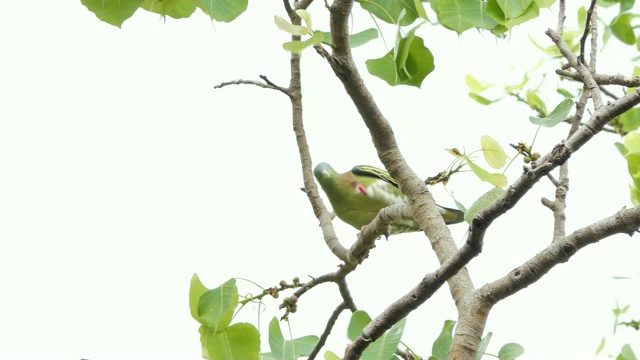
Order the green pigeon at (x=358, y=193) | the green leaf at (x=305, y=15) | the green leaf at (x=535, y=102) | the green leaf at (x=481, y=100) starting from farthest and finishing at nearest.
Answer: the green pigeon at (x=358, y=193) → the green leaf at (x=535, y=102) → the green leaf at (x=481, y=100) → the green leaf at (x=305, y=15)

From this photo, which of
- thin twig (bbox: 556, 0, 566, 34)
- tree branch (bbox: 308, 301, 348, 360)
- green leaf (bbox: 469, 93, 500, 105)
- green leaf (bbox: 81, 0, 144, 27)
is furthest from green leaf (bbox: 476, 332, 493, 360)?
green leaf (bbox: 469, 93, 500, 105)

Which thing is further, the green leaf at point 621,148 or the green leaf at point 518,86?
the green leaf at point 518,86

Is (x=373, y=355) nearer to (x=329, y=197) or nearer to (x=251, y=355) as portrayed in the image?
(x=251, y=355)

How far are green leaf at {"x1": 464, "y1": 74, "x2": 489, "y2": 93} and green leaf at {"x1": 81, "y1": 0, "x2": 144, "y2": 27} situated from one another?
1008 millimetres

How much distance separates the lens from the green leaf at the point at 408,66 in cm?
122

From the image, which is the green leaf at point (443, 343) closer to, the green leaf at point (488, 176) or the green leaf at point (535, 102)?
the green leaf at point (488, 176)

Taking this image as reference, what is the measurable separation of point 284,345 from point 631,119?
3.11 feet

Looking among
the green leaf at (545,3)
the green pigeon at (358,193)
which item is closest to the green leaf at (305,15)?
the green leaf at (545,3)

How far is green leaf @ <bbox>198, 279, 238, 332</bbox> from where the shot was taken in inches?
51.1

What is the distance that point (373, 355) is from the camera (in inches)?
44.9

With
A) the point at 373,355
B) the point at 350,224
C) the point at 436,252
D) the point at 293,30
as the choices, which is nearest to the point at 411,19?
the point at 293,30

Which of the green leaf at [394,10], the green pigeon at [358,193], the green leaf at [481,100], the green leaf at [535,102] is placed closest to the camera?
the green leaf at [394,10]

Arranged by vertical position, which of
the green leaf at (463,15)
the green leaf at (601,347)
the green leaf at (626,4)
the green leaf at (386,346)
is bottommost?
the green leaf at (386,346)

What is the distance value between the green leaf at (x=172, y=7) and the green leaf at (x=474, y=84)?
32.9 inches
